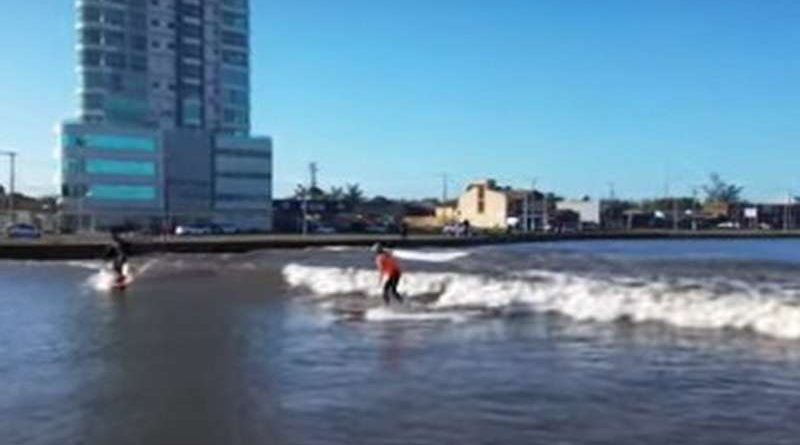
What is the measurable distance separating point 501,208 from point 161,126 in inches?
1966

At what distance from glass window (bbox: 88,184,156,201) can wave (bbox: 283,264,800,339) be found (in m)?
120

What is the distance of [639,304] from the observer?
24188mm

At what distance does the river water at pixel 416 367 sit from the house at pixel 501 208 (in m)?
144

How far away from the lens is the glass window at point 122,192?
151 metres

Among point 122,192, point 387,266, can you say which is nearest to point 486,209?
point 122,192

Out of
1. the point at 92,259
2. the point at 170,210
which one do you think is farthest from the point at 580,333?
the point at 170,210

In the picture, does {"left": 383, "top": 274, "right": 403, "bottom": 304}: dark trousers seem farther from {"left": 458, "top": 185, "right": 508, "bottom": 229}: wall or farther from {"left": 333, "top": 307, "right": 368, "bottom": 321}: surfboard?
{"left": 458, "top": 185, "right": 508, "bottom": 229}: wall

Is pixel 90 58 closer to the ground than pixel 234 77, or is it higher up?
higher up

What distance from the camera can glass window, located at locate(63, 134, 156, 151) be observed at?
149500mm

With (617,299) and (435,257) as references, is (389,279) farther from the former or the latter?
(435,257)

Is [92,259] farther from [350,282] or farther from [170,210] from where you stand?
[170,210]

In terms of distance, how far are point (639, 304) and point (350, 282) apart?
13.4 m

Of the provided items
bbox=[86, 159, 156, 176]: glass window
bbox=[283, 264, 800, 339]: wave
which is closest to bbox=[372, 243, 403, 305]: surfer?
bbox=[283, 264, 800, 339]: wave

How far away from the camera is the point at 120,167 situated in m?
154
